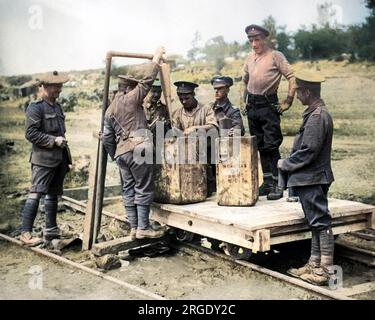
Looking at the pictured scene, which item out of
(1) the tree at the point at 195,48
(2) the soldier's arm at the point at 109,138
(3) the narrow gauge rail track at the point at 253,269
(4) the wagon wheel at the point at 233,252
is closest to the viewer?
(3) the narrow gauge rail track at the point at 253,269

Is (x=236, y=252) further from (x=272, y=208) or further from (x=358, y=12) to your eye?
(x=358, y=12)

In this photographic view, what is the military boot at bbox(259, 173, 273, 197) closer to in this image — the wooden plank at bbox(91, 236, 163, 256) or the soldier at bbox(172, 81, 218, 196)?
the soldier at bbox(172, 81, 218, 196)

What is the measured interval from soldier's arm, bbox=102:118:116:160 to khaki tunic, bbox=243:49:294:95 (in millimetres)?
1905

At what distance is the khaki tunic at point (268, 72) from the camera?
717 cm

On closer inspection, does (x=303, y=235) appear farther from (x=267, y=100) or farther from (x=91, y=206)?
(x=91, y=206)

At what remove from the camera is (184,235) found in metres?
7.51

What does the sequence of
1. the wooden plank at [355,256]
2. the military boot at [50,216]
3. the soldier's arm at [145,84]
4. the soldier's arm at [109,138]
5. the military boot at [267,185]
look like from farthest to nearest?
the military boot at [50,216] → the military boot at [267,185] → the soldier's arm at [109,138] → the soldier's arm at [145,84] → the wooden plank at [355,256]

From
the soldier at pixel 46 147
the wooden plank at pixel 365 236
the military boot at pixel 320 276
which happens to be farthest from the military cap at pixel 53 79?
the wooden plank at pixel 365 236

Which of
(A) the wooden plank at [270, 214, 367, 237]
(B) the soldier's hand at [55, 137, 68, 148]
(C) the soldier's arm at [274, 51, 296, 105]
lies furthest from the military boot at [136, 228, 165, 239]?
(C) the soldier's arm at [274, 51, 296, 105]

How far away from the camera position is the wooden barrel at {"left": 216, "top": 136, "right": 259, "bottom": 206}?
6.46 m

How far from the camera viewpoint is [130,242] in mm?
7121

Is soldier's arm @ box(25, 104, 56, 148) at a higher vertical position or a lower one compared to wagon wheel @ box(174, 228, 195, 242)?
higher

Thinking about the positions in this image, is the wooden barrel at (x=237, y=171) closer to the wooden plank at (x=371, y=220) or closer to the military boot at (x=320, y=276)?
the military boot at (x=320, y=276)
